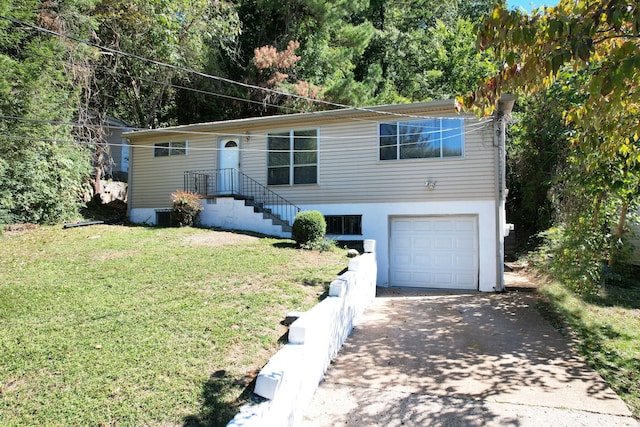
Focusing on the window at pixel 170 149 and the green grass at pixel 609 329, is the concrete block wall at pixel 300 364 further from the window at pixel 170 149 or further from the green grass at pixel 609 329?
the window at pixel 170 149

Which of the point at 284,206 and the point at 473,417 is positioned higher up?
the point at 284,206

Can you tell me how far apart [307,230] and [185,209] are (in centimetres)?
437

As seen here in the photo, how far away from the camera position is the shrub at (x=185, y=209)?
11.5 meters

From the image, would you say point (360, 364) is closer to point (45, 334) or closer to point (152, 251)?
point (45, 334)

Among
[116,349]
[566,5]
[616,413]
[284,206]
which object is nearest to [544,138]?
[284,206]

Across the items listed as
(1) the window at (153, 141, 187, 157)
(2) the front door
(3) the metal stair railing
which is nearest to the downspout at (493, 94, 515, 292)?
(3) the metal stair railing

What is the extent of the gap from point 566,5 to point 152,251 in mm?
7775

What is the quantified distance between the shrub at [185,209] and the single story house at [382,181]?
0.45 meters

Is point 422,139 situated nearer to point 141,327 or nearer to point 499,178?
point 499,178

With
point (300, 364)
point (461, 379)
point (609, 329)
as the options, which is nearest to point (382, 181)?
point (609, 329)

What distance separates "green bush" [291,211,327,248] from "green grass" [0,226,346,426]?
854 millimetres

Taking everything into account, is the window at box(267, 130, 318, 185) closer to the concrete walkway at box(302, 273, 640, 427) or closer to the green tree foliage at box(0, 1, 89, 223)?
the green tree foliage at box(0, 1, 89, 223)

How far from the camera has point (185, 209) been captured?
11539 millimetres

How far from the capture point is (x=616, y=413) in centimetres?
346
